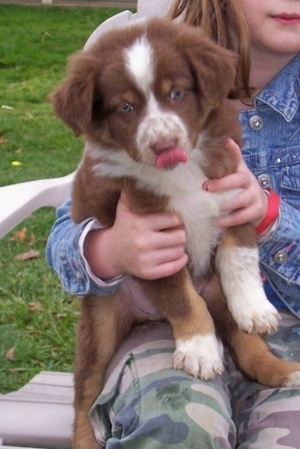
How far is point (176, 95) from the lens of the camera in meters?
2.48

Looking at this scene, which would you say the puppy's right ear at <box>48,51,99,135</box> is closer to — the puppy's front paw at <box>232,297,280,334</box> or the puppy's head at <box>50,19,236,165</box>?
the puppy's head at <box>50,19,236,165</box>

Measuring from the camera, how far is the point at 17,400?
128 inches

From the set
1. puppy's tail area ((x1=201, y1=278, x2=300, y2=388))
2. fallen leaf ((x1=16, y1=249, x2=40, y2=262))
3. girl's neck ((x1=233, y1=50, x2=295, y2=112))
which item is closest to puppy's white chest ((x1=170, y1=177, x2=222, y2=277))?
puppy's tail area ((x1=201, y1=278, x2=300, y2=388))

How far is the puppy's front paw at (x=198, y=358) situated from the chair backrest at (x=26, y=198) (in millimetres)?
1010

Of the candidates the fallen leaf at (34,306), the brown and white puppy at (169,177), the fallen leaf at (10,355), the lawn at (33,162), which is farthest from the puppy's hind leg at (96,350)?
the fallen leaf at (34,306)

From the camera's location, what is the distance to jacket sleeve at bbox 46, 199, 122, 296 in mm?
2832

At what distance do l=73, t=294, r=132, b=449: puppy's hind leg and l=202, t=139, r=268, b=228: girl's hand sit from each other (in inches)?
16.6

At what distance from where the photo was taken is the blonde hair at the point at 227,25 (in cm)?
309

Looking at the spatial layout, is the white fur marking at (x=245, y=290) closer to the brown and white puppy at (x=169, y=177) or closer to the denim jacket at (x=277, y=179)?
the brown and white puppy at (x=169, y=177)

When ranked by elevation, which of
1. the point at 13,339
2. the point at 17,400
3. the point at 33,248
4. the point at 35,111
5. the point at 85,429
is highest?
the point at 85,429

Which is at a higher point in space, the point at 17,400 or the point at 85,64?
the point at 85,64

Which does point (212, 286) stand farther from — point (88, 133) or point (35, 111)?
point (35, 111)

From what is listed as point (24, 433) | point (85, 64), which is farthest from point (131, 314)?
point (85, 64)

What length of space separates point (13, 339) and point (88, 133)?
217 cm
